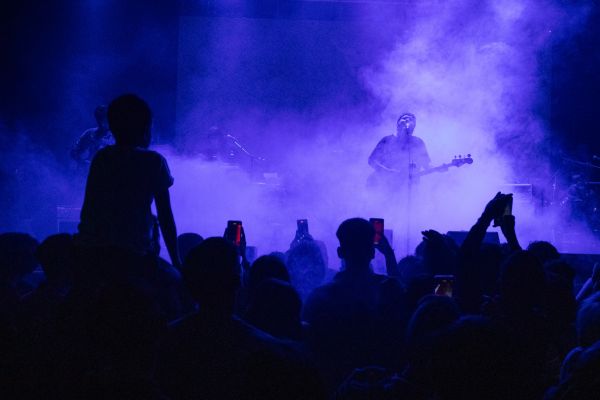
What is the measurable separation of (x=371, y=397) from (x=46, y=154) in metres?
9.77

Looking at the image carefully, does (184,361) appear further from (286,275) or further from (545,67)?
(545,67)

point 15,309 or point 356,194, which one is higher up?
point 356,194

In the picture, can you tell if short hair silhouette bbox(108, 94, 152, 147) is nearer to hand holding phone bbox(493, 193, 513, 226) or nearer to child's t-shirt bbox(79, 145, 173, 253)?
child's t-shirt bbox(79, 145, 173, 253)

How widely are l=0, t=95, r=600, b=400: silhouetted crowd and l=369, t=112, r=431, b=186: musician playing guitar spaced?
4404 millimetres

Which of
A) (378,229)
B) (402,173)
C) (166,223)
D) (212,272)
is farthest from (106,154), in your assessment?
(402,173)

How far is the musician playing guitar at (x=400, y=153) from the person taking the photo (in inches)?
326

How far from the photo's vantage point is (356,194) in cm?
884

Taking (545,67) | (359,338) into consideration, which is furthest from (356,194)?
(359,338)

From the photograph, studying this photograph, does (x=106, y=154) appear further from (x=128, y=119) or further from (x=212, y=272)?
(x=212, y=272)

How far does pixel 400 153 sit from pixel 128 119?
236 inches

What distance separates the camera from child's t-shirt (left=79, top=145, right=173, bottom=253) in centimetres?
280

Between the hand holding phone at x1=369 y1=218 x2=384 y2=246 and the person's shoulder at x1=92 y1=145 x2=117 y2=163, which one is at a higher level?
the person's shoulder at x1=92 y1=145 x2=117 y2=163

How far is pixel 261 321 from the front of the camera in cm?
242

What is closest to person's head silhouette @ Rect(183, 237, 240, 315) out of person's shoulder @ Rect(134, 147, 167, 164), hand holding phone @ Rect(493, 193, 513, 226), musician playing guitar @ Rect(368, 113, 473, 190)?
person's shoulder @ Rect(134, 147, 167, 164)
